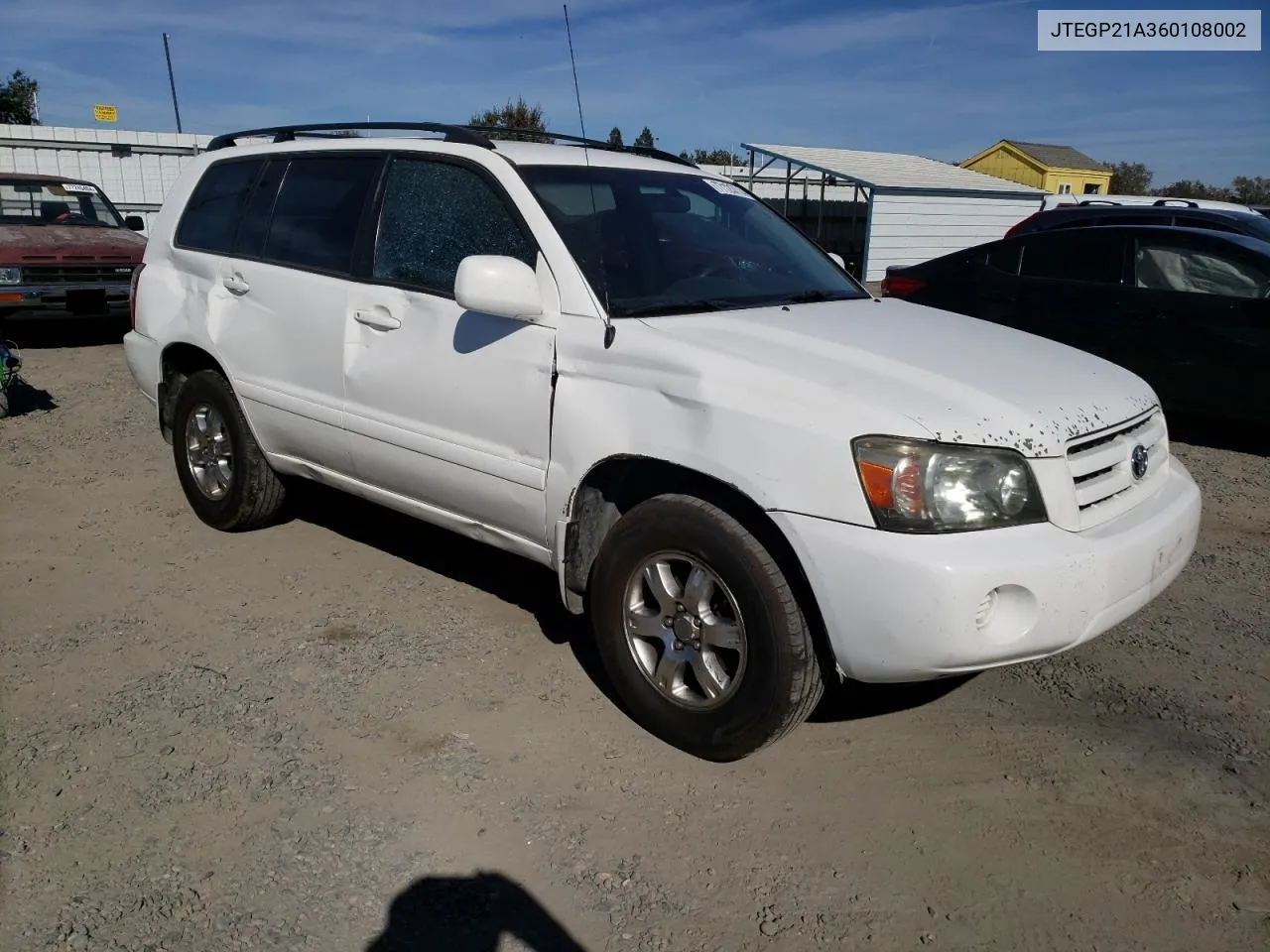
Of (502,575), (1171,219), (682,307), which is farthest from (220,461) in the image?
(1171,219)

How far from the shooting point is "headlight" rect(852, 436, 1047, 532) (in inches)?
109

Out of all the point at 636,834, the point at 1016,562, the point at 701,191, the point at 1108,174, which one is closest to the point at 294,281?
the point at 701,191

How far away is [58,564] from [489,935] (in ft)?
11.0

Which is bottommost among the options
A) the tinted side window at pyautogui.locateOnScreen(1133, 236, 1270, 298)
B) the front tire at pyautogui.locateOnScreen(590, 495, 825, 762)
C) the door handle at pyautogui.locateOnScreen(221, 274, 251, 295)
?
the front tire at pyautogui.locateOnScreen(590, 495, 825, 762)

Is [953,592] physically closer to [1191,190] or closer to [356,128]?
[356,128]

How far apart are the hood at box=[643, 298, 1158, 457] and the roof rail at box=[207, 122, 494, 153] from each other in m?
1.17

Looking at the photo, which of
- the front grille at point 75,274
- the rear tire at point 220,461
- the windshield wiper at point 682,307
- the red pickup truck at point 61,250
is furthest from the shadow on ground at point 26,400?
the windshield wiper at point 682,307

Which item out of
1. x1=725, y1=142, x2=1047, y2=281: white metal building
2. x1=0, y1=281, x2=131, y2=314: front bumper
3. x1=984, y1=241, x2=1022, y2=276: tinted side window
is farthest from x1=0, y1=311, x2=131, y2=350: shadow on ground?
x1=725, y1=142, x2=1047, y2=281: white metal building

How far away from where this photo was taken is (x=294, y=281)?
4422mm

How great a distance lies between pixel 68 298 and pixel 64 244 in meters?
0.56

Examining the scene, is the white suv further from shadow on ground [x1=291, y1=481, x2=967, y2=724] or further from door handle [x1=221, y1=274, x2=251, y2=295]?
shadow on ground [x1=291, y1=481, x2=967, y2=724]

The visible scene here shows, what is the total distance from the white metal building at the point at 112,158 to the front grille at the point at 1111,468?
17.3m

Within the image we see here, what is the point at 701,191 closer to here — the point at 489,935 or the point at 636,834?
the point at 636,834

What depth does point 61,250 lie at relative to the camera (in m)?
10.6
